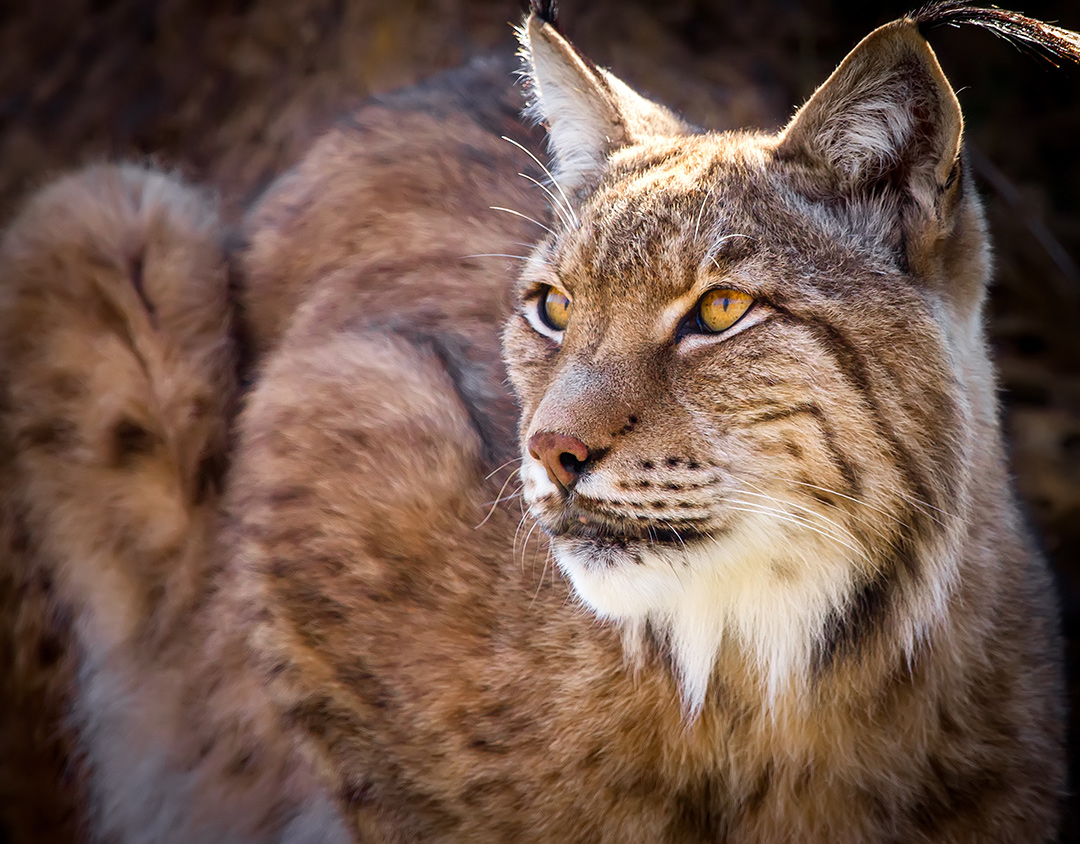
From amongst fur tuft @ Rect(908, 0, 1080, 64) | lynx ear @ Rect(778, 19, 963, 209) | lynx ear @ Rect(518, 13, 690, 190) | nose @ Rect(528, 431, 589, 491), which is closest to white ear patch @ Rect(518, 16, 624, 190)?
lynx ear @ Rect(518, 13, 690, 190)

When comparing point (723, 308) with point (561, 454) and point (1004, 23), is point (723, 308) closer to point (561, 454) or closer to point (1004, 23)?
point (561, 454)

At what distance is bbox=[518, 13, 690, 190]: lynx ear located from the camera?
288 centimetres

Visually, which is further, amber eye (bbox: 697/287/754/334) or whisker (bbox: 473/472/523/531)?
whisker (bbox: 473/472/523/531)

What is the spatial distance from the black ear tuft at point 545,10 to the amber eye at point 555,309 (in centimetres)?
74

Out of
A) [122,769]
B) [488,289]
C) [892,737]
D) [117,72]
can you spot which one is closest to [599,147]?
[488,289]

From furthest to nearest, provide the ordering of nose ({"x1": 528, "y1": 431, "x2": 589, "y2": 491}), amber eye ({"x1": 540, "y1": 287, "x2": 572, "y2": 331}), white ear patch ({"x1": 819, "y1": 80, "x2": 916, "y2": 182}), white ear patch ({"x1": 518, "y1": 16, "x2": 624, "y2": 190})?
1. white ear patch ({"x1": 518, "y1": 16, "x2": 624, "y2": 190})
2. amber eye ({"x1": 540, "y1": 287, "x2": 572, "y2": 331})
3. white ear patch ({"x1": 819, "y1": 80, "x2": 916, "y2": 182})
4. nose ({"x1": 528, "y1": 431, "x2": 589, "y2": 491})

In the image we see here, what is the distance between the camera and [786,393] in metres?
2.24

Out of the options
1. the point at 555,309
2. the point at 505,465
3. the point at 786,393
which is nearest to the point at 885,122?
the point at 786,393

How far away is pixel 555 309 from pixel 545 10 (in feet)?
2.85

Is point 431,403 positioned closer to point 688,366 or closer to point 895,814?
point 688,366

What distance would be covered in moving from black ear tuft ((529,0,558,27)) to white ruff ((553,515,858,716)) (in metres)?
1.44

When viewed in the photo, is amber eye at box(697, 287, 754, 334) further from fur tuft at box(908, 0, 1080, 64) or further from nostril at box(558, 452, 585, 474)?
fur tuft at box(908, 0, 1080, 64)

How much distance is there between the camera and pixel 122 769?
12.1 feet

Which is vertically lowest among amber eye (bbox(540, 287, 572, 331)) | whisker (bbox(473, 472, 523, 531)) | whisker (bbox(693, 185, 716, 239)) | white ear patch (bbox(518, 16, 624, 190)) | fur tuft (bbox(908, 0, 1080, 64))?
whisker (bbox(473, 472, 523, 531))
